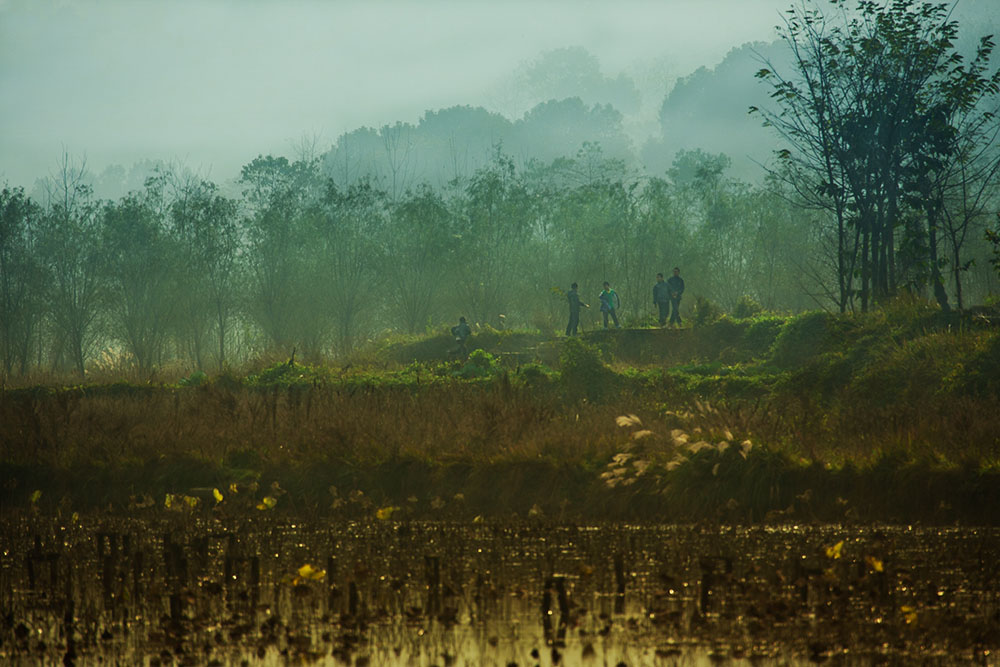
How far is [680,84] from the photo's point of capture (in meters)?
85.7

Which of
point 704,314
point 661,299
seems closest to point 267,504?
point 704,314

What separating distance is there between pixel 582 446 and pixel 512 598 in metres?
5.44

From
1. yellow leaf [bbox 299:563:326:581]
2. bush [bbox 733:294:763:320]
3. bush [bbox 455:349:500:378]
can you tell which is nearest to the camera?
yellow leaf [bbox 299:563:326:581]

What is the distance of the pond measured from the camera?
223 inches

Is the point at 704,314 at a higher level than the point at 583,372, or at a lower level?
higher

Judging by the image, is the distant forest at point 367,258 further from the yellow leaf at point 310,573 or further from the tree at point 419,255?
the yellow leaf at point 310,573

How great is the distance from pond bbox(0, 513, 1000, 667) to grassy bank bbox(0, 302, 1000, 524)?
1322mm

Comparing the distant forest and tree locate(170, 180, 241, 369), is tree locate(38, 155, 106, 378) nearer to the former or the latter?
the distant forest

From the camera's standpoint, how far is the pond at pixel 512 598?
567cm

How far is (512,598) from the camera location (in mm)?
6902

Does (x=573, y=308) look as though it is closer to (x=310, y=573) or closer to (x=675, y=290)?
(x=675, y=290)

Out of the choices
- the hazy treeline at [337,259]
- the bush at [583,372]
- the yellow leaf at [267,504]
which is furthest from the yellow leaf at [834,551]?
the hazy treeline at [337,259]

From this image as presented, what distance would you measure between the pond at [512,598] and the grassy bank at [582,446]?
132 cm

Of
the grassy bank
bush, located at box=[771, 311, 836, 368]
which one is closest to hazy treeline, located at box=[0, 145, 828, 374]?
bush, located at box=[771, 311, 836, 368]
